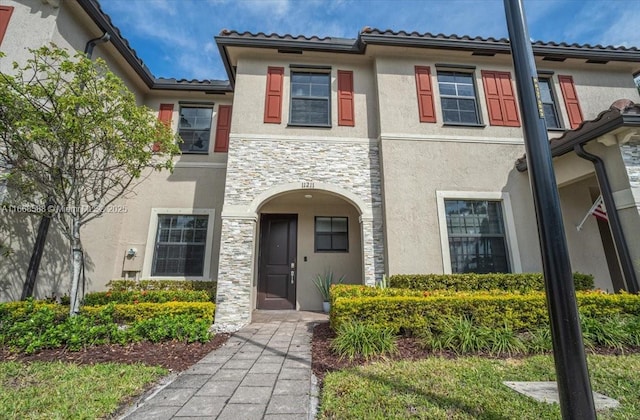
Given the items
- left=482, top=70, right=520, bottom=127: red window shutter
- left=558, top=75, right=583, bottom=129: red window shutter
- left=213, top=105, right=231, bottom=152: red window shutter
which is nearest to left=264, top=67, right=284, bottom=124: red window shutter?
left=213, top=105, right=231, bottom=152: red window shutter

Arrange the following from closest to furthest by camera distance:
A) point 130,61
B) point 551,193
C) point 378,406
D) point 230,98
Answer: point 551,193 → point 378,406 → point 130,61 → point 230,98

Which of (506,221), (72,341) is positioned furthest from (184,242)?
(506,221)

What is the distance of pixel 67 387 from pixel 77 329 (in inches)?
60.0

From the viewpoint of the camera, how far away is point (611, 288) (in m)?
6.53

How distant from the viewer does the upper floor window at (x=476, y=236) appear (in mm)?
6164

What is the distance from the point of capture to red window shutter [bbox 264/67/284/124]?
6.89 metres

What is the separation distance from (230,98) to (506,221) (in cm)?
807

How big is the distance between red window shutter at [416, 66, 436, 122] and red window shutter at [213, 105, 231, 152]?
17.1 feet

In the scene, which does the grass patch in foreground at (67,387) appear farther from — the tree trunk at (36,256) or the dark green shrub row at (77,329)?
the tree trunk at (36,256)

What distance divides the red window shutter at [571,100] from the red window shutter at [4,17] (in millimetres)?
12704

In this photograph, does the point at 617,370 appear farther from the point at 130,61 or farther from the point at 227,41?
the point at 130,61

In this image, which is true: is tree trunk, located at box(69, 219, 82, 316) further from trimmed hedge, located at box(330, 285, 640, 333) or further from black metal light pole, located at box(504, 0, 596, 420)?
black metal light pole, located at box(504, 0, 596, 420)

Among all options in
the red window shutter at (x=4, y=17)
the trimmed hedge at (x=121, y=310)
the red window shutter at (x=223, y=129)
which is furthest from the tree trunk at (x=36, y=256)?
the red window shutter at (x=223, y=129)

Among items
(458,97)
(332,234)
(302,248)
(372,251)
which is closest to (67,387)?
(372,251)
